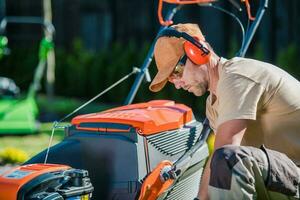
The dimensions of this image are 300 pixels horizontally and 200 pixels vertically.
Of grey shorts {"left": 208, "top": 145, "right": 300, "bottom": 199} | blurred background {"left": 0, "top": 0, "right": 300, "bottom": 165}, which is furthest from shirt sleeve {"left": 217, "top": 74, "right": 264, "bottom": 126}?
blurred background {"left": 0, "top": 0, "right": 300, "bottom": 165}

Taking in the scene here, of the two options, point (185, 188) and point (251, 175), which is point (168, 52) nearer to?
point (251, 175)

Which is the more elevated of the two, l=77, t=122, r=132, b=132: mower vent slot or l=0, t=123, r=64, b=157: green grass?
l=77, t=122, r=132, b=132: mower vent slot

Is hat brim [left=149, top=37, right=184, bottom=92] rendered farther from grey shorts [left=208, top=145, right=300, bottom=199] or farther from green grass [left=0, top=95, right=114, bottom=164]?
green grass [left=0, top=95, right=114, bottom=164]

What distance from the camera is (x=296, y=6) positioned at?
10.1 meters

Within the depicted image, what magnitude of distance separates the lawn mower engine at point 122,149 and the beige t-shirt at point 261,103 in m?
0.36

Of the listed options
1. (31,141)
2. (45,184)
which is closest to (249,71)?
(45,184)

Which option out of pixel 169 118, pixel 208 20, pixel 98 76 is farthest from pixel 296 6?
pixel 169 118

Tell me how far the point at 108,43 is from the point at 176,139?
10235 millimetres

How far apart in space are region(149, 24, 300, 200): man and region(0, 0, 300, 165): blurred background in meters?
4.52

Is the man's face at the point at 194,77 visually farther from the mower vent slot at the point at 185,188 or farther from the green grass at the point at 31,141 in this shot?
the green grass at the point at 31,141

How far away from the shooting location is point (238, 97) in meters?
2.87

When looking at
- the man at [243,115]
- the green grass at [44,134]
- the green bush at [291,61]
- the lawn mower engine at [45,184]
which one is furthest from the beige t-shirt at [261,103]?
the green bush at [291,61]

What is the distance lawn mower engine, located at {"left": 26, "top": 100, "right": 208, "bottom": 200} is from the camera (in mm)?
3297

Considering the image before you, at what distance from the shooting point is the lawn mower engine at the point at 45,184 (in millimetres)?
2879
